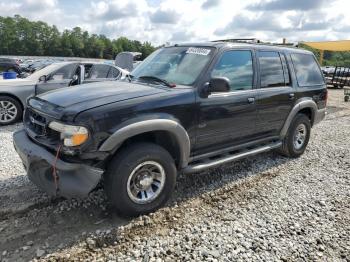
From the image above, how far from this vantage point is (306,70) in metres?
5.91

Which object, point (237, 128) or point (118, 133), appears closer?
point (118, 133)

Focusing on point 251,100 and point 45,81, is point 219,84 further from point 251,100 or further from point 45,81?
point 45,81

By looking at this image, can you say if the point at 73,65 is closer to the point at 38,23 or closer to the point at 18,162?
the point at 18,162

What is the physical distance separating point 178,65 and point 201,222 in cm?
197

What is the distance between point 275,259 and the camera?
10.3 ft

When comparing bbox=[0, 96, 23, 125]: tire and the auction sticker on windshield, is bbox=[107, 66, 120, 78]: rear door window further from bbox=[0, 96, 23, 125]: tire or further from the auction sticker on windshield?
the auction sticker on windshield

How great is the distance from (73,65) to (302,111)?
595cm

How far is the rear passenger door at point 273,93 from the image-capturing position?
16.1 feet

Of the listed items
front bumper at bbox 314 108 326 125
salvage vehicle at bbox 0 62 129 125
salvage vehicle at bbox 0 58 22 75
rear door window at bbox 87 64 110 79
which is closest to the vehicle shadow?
front bumper at bbox 314 108 326 125

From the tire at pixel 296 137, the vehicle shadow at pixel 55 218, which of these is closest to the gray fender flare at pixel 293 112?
the tire at pixel 296 137

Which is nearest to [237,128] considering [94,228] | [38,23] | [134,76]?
[134,76]

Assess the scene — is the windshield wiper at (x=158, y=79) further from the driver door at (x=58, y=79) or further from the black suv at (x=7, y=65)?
the black suv at (x=7, y=65)

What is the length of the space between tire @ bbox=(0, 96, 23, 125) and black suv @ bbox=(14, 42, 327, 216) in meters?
4.56

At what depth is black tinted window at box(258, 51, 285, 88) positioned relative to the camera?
494cm
